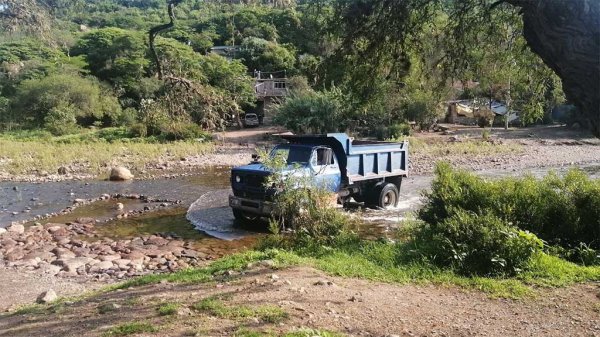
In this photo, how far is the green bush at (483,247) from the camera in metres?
7.26

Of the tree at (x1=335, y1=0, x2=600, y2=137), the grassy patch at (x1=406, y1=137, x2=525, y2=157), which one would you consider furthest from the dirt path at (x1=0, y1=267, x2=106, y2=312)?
the grassy patch at (x1=406, y1=137, x2=525, y2=157)

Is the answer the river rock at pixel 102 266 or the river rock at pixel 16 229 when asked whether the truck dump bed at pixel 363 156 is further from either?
the river rock at pixel 16 229

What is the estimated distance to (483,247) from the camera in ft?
24.3

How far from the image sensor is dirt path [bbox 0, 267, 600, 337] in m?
5.06

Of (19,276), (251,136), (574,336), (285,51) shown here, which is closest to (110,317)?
(574,336)

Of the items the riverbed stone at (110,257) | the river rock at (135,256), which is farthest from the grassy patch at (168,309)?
the riverbed stone at (110,257)

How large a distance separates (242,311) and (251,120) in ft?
133

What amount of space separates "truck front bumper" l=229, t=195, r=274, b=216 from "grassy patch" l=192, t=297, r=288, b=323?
21.9ft

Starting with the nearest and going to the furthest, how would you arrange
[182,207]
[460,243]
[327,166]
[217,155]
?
[460,243] → [327,166] → [182,207] → [217,155]

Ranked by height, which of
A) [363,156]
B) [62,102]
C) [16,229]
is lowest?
[16,229]

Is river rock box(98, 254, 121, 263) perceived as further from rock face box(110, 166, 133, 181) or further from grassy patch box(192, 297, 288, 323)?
rock face box(110, 166, 133, 181)

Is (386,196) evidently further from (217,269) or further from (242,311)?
(242,311)

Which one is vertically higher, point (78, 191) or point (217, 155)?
point (217, 155)

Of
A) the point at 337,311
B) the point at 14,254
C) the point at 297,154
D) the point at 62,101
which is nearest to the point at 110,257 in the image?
the point at 14,254
